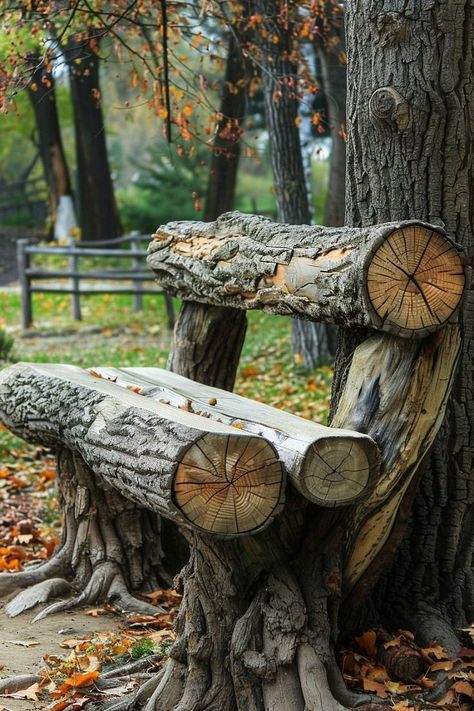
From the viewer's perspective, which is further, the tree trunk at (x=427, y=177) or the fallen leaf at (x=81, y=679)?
the tree trunk at (x=427, y=177)

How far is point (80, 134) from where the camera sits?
20.3m

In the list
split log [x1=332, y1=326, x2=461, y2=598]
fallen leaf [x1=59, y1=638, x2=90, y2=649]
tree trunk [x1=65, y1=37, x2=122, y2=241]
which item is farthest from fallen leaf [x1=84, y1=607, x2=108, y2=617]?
tree trunk [x1=65, y1=37, x2=122, y2=241]

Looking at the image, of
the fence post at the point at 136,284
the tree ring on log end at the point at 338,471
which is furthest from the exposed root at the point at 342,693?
the fence post at the point at 136,284

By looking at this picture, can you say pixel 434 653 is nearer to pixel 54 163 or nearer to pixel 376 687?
pixel 376 687

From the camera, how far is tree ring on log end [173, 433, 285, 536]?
3152 millimetres

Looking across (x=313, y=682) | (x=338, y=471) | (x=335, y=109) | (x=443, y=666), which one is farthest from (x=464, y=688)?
(x=335, y=109)

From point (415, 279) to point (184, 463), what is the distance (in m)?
1.07

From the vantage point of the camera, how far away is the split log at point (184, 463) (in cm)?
315

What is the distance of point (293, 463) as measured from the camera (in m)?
3.30

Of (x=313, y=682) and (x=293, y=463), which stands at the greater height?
(x=293, y=463)

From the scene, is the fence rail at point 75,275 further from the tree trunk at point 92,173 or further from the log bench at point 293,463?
the log bench at point 293,463

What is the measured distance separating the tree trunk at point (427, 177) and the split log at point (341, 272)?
14.2 inches

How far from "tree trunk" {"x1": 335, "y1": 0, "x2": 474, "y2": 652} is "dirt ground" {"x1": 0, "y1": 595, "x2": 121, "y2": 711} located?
139 centimetres

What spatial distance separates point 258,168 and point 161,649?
4146cm
